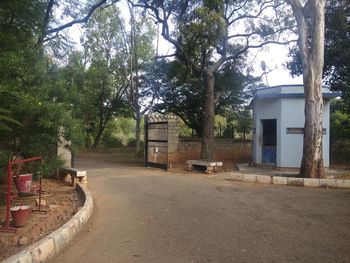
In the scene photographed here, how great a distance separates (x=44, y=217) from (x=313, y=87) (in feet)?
33.2

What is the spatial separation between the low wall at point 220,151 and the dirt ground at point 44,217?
32.5ft

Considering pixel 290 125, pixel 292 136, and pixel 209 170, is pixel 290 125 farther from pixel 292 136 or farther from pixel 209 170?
pixel 209 170

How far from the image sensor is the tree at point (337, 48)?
18828 millimetres

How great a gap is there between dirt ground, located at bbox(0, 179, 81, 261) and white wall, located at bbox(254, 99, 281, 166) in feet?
31.0

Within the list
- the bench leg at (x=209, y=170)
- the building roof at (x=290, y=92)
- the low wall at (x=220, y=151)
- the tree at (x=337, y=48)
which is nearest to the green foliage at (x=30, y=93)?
the bench leg at (x=209, y=170)

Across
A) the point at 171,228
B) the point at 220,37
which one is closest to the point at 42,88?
the point at 171,228

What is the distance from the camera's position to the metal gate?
20.1 meters

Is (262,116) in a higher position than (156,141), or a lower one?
higher

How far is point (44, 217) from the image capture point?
24.8 feet

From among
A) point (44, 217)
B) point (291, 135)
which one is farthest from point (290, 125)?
point (44, 217)

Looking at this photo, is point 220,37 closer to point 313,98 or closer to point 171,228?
point 313,98

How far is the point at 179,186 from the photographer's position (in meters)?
12.6

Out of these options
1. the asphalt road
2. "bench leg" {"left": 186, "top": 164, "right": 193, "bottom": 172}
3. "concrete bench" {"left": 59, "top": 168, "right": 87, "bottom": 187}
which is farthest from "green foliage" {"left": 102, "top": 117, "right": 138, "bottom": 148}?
the asphalt road

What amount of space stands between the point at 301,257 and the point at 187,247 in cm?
160
